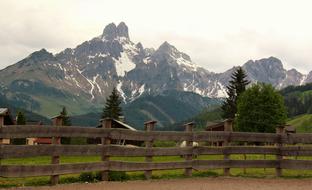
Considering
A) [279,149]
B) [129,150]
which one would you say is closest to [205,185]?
[129,150]

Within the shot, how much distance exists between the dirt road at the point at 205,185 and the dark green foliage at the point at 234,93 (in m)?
77.4

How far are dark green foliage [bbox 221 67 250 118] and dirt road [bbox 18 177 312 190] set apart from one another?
254 ft

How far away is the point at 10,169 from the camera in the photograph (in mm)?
13930

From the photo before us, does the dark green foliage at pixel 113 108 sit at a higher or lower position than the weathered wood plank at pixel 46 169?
higher

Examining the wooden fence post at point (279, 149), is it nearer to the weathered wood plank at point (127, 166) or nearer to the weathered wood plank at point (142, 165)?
the weathered wood plank at point (127, 166)

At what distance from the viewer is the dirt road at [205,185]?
14.8 m

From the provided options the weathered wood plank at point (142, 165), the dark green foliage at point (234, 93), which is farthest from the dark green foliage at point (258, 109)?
the weathered wood plank at point (142, 165)

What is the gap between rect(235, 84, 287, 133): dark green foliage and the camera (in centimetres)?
8531

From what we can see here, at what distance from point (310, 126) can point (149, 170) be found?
7356 inches

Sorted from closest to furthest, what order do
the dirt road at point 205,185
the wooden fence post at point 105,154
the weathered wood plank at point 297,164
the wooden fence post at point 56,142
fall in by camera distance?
the dirt road at point 205,185
the wooden fence post at point 56,142
the wooden fence post at point 105,154
the weathered wood plank at point 297,164

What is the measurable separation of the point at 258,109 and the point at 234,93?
10.0 metres

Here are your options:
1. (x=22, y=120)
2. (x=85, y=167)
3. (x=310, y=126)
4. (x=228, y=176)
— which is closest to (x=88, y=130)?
(x=85, y=167)

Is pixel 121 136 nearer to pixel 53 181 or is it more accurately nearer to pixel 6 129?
pixel 53 181

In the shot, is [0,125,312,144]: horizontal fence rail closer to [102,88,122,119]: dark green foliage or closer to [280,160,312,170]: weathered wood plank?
[280,160,312,170]: weathered wood plank
